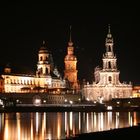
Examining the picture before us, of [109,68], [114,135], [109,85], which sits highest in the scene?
[109,68]

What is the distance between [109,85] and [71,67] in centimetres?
2066

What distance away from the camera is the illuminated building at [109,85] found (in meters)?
131

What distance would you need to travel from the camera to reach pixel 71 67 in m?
149

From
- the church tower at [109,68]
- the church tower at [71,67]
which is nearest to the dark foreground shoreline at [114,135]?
the church tower at [109,68]

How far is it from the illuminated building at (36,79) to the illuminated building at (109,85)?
9205mm

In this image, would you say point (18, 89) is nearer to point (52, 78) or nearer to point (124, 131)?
point (52, 78)

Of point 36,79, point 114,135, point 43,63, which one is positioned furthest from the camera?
point 36,79

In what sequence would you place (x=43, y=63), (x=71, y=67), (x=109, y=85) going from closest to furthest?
(x=109, y=85)
(x=43, y=63)
(x=71, y=67)

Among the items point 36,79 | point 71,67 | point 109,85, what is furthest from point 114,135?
point 71,67

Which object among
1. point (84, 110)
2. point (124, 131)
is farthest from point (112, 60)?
point (124, 131)

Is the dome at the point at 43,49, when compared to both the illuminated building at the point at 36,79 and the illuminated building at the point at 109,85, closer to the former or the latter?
the illuminated building at the point at 36,79

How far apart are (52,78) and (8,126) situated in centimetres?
8534

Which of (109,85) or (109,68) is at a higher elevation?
(109,68)

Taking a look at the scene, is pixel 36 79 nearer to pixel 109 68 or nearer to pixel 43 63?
pixel 43 63
